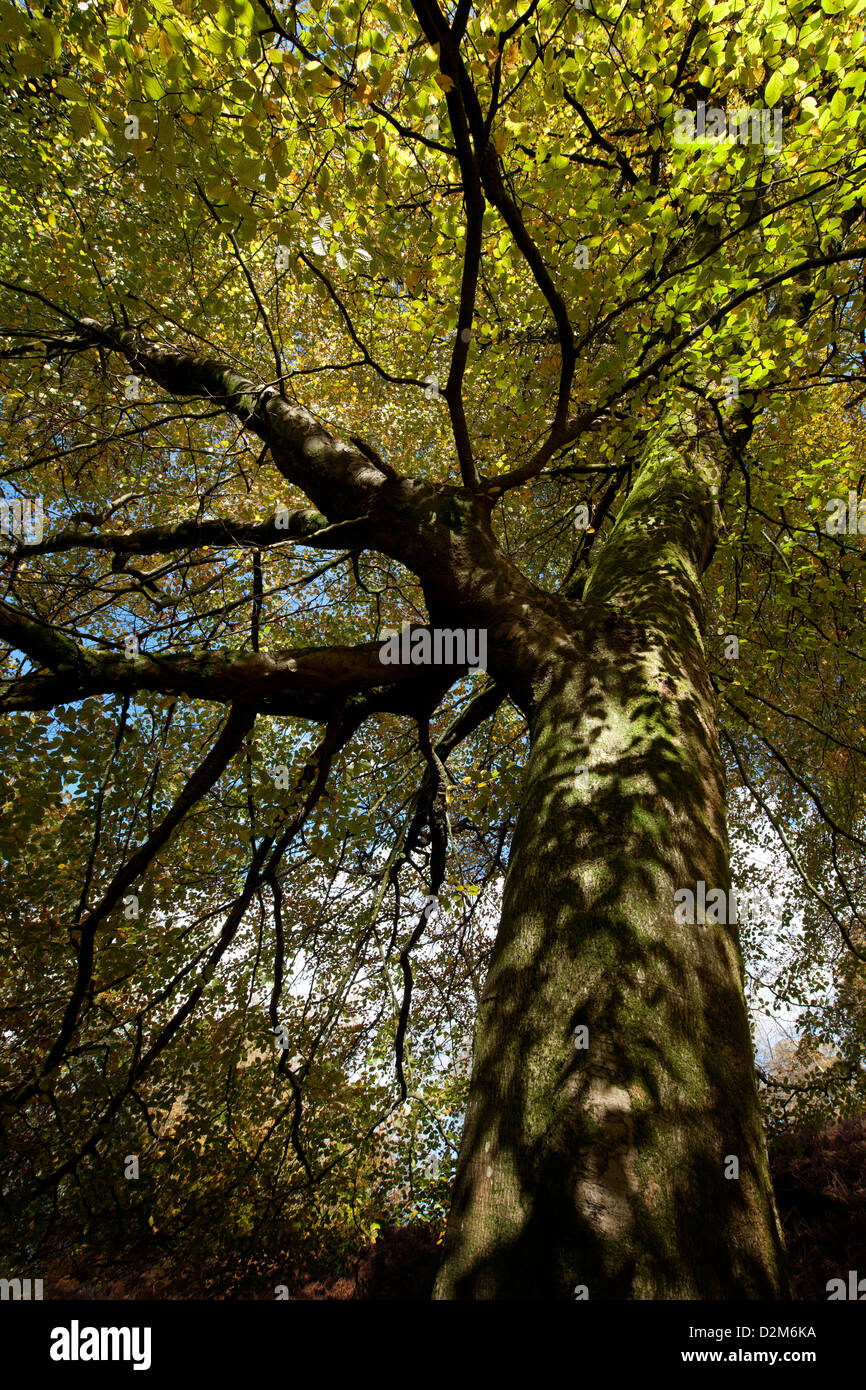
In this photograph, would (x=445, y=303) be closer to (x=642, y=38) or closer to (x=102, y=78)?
(x=642, y=38)

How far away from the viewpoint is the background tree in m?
1.61

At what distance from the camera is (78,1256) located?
4867 millimetres

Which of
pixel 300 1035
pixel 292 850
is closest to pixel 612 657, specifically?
pixel 292 850

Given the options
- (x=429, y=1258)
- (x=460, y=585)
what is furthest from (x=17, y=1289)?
(x=429, y=1258)

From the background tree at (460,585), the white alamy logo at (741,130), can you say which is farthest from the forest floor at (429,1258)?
the white alamy logo at (741,130)

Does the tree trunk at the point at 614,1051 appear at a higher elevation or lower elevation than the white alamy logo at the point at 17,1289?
higher

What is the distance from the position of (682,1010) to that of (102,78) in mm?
4534

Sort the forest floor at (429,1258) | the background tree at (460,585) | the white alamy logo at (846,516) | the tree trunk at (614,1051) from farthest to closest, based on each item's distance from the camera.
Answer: the forest floor at (429,1258), the white alamy logo at (846,516), the background tree at (460,585), the tree trunk at (614,1051)

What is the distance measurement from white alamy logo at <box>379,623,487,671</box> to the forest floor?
5.70 m

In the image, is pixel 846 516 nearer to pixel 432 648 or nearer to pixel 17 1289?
pixel 432 648

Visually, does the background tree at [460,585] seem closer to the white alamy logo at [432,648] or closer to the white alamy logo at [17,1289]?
the white alamy logo at [432,648]
